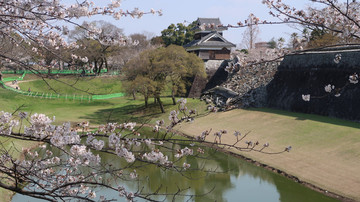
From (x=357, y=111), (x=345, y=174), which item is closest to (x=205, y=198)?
(x=345, y=174)

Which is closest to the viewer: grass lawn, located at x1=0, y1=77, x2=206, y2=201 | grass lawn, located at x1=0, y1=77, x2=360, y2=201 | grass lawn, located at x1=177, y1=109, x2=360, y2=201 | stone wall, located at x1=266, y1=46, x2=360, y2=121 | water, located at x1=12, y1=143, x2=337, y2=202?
water, located at x1=12, y1=143, x2=337, y2=202

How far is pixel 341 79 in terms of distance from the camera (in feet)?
53.3

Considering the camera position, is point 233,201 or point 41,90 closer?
point 233,201

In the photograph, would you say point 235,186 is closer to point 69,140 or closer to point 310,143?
point 310,143

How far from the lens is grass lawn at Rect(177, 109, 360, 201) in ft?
33.8

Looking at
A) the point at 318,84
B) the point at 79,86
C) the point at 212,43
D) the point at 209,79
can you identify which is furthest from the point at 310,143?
the point at 79,86

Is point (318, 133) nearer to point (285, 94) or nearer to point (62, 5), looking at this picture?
point (285, 94)

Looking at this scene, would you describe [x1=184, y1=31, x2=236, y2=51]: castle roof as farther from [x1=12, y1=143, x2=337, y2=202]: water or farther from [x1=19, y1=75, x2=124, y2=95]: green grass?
[x1=12, y1=143, x2=337, y2=202]: water

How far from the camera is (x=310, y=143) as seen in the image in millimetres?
13180

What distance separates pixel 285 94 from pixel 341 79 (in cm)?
374

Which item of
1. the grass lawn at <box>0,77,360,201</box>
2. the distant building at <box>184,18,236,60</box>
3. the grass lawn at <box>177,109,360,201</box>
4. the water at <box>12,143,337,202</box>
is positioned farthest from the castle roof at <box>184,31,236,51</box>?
the water at <box>12,143,337,202</box>

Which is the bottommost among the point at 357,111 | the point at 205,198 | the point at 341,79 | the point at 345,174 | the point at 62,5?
the point at 205,198

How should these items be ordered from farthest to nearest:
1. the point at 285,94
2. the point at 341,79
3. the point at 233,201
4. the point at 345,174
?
the point at 285,94 < the point at 341,79 < the point at 345,174 < the point at 233,201

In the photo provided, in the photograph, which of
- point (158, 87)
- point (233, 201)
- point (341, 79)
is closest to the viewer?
point (233, 201)
